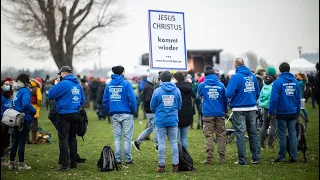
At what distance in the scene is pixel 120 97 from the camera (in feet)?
38.9

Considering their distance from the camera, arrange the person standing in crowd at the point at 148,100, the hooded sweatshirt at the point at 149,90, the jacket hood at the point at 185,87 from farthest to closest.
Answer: the hooded sweatshirt at the point at 149,90
the person standing in crowd at the point at 148,100
the jacket hood at the point at 185,87

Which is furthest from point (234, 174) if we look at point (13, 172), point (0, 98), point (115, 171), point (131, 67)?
point (131, 67)

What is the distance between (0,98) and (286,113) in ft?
21.6

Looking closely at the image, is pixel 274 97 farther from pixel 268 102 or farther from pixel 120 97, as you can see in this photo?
pixel 120 97

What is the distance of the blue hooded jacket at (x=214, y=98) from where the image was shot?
11891 mm

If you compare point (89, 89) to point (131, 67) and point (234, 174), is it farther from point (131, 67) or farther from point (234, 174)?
point (234, 174)

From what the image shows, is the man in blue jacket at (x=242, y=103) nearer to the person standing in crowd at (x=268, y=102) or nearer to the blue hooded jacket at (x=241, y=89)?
the blue hooded jacket at (x=241, y=89)

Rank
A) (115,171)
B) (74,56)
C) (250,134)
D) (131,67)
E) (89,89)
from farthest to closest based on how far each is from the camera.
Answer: (131,67)
(74,56)
(89,89)
(250,134)
(115,171)

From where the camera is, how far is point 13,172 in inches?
445

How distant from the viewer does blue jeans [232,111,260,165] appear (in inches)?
461

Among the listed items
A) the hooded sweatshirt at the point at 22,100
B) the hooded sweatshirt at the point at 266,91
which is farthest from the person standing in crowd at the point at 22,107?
the hooded sweatshirt at the point at 266,91

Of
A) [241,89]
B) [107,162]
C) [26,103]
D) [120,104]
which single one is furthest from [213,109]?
[26,103]

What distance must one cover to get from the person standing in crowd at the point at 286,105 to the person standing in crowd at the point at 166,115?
94.3 inches

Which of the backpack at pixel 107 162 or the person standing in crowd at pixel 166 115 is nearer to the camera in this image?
the person standing in crowd at pixel 166 115
